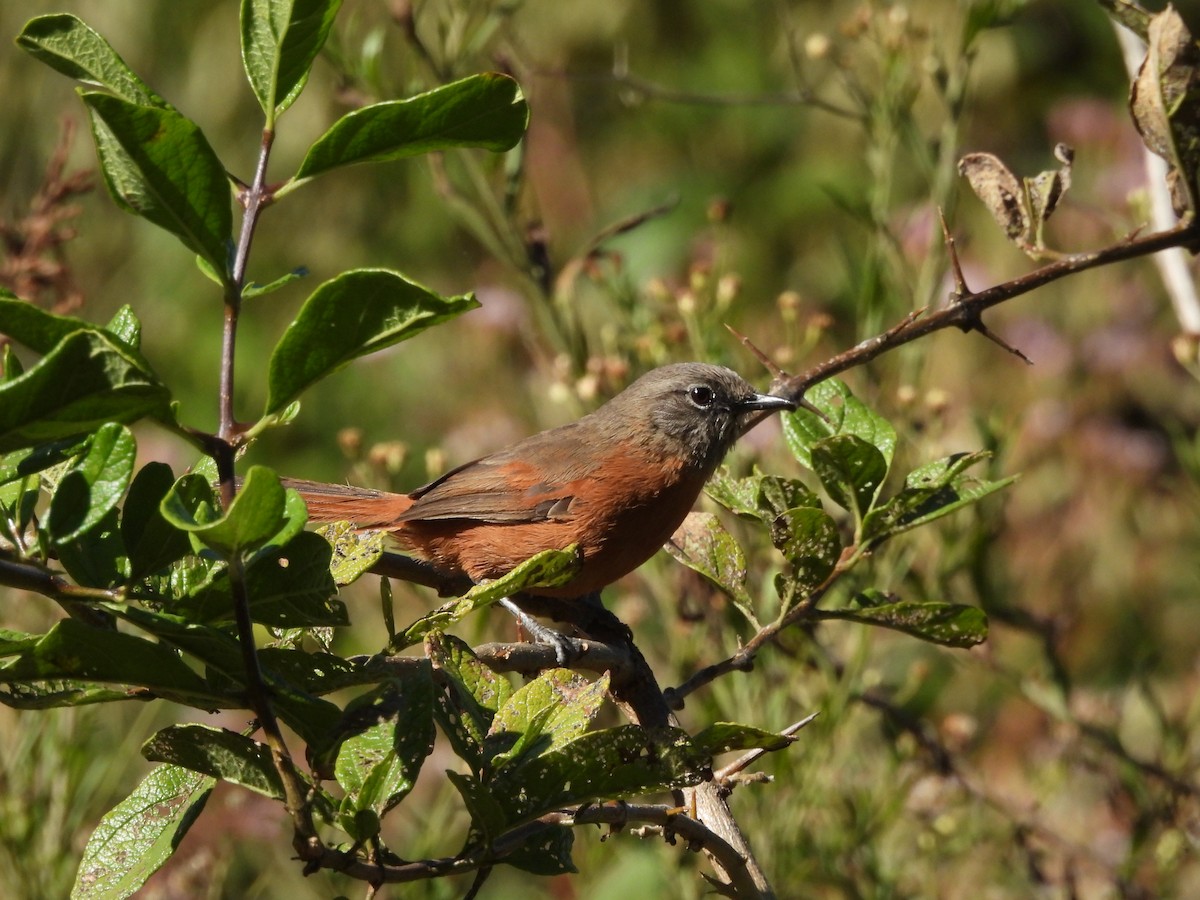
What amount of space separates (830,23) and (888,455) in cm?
591

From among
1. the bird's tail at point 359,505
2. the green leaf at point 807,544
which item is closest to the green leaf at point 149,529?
the green leaf at point 807,544

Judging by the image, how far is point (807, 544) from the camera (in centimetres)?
194

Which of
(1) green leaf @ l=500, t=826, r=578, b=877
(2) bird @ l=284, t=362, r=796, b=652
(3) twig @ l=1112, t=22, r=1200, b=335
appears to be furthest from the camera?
(2) bird @ l=284, t=362, r=796, b=652

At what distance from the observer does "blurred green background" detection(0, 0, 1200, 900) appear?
3.44 meters

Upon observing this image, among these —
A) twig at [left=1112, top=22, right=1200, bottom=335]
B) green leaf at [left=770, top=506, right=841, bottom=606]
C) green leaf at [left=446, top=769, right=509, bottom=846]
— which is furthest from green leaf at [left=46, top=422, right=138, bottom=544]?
twig at [left=1112, top=22, right=1200, bottom=335]

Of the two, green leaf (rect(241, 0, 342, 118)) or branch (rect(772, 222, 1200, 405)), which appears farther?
branch (rect(772, 222, 1200, 405))

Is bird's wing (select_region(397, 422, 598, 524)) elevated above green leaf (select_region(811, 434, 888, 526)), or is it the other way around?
green leaf (select_region(811, 434, 888, 526))

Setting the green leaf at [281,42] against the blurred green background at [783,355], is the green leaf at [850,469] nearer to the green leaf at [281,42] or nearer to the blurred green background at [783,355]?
the green leaf at [281,42]

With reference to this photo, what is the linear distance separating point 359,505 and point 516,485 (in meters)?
0.45

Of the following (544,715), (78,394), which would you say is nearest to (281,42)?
(78,394)

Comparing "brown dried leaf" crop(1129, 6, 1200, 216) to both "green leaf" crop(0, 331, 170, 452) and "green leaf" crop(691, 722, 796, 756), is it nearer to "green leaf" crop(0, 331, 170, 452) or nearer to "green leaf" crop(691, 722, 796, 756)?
"green leaf" crop(691, 722, 796, 756)

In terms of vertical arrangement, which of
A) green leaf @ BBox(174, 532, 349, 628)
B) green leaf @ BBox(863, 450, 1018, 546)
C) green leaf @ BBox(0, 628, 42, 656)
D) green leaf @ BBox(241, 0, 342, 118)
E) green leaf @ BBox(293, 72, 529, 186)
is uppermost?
green leaf @ BBox(241, 0, 342, 118)

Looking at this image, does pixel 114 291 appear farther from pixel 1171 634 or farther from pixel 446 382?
pixel 1171 634

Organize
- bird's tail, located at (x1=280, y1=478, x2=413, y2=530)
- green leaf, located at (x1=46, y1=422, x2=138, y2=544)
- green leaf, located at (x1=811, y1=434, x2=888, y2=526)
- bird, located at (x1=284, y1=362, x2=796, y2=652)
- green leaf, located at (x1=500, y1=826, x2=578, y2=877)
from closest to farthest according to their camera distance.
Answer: green leaf, located at (x1=46, y1=422, x2=138, y2=544)
green leaf, located at (x1=500, y1=826, x2=578, y2=877)
green leaf, located at (x1=811, y1=434, x2=888, y2=526)
bird, located at (x1=284, y1=362, x2=796, y2=652)
bird's tail, located at (x1=280, y1=478, x2=413, y2=530)
